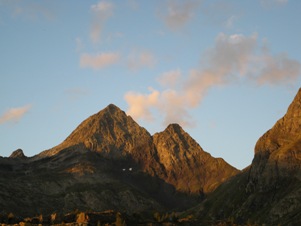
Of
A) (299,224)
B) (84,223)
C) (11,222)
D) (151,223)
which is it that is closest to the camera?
(84,223)

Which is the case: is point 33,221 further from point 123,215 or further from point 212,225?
point 212,225

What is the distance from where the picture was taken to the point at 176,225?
9069cm

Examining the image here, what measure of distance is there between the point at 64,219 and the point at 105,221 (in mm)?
8220

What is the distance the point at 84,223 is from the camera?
8419 cm

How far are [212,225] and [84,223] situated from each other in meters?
26.1

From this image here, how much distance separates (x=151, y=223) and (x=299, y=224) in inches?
4837

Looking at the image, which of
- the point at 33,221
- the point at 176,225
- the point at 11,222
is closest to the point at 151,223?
the point at 176,225

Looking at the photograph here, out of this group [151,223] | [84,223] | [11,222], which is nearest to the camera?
[84,223]

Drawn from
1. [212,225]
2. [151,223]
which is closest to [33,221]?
[151,223]

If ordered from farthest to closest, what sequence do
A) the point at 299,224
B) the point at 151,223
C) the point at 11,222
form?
the point at 299,224, the point at 11,222, the point at 151,223

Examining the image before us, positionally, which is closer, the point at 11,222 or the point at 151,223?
the point at 151,223

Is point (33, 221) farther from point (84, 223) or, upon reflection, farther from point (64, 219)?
point (84, 223)

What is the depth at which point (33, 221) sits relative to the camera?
90750 millimetres

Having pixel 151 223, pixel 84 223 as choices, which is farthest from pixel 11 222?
pixel 151 223
